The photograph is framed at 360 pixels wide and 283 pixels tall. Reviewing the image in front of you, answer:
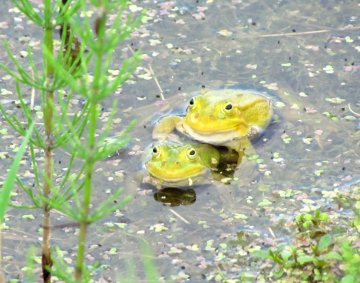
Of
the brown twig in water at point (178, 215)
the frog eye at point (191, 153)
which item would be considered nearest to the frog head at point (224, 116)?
the frog eye at point (191, 153)

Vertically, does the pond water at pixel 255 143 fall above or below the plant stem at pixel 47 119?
below

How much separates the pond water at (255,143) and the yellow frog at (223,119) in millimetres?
108

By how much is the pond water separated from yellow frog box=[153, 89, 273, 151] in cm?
11

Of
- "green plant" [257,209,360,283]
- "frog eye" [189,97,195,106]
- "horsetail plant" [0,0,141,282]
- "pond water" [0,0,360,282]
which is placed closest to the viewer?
"horsetail plant" [0,0,141,282]

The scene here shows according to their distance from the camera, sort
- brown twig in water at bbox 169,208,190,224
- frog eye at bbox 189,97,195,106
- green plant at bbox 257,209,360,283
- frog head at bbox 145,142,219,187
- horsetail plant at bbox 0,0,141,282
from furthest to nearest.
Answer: frog eye at bbox 189,97,195,106
frog head at bbox 145,142,219,187
brown twig in water at bbox 169,208,190,224
green plant at bbox 257,209,360,283
horsetail plant at bbox 0,0,141,282

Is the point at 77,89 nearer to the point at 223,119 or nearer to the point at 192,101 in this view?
the point at 192,101

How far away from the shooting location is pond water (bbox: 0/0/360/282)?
566 centimetres

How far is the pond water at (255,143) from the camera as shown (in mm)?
5656

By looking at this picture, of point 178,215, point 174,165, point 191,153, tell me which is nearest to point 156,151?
point 174,165

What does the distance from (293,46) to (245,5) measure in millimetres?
659

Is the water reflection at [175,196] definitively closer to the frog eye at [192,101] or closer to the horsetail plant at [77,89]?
the frog eye at [192,101]

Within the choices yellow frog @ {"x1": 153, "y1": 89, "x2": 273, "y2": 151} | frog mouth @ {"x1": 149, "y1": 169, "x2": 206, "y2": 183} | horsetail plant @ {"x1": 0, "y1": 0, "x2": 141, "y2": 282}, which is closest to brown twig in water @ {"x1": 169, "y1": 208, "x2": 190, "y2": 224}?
frog mouth @ {"x1": 149, "y1": 169, "x2": 206, "y2": 183}

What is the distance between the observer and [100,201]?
6.04m

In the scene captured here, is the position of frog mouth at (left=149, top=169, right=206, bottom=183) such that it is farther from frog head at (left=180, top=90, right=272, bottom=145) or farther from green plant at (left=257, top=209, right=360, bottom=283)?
green plant at (left=257, top=209, right=360, bottom=283)
